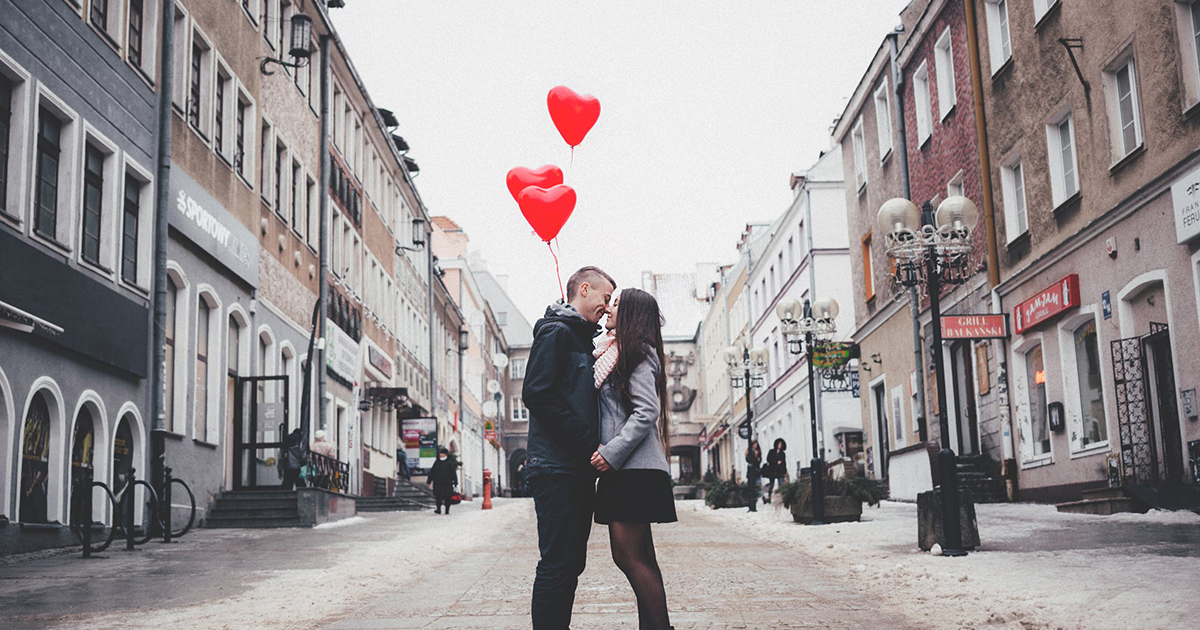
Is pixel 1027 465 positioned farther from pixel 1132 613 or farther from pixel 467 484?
pixel 467 484

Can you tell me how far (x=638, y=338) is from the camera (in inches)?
229

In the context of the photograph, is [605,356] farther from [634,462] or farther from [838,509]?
[838,509]

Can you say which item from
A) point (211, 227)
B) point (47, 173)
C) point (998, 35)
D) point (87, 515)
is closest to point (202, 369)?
point (211, 227)

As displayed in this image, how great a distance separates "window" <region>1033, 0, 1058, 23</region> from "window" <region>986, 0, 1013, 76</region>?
5.50ft

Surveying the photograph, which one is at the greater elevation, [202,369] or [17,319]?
[202,369]

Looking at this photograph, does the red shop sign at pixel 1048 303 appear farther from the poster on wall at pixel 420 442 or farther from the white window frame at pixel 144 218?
the poster on wall at pixel 420 442

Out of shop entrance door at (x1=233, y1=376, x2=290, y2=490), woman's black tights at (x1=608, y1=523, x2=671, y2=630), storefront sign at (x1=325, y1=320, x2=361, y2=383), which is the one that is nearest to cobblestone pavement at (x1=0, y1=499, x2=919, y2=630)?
woman's black tights at (x1=608, y1=523, x2=671, y2=630)

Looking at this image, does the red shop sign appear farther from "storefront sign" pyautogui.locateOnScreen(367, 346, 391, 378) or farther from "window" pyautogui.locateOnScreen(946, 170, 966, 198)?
"storefront sign" pyautogui.locateOnScreen(367, 346, 391, 378)

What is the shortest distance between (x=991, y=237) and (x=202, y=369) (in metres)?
14.2

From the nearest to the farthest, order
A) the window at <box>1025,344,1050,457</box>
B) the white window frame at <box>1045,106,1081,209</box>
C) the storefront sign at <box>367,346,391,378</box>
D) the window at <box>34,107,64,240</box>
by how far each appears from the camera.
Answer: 1. the window at <box>34,107,64,240</box>
2. the white window frame at <box>1045,106,1081,209</box>
3. the window at <box>1025,344,1050,457</box>
4. the storefront sign at <box>367,346,391,378</box>

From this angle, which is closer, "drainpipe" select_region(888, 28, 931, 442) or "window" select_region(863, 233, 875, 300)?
"drainpipe" select_region(888, 28, 931, 442)

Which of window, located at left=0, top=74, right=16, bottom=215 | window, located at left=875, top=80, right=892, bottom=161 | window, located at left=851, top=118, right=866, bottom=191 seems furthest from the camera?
window, located at left=851, top=118, right=866, bottom=191

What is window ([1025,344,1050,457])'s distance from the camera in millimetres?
20531

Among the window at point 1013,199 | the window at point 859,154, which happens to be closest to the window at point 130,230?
the window at point 1013,199
